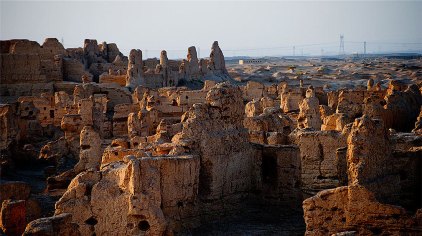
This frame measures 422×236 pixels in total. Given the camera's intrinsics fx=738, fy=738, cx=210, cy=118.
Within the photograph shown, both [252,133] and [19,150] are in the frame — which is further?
[19,150]

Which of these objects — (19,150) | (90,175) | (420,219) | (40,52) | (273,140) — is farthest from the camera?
(40,52)

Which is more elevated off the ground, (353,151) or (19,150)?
(353,151)

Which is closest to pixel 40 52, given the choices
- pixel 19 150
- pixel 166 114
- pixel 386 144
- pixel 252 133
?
pixel 166 114

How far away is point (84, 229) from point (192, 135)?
3.30 metres

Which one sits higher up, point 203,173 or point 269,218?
point 203,173

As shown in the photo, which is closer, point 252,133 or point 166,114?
point 252,133

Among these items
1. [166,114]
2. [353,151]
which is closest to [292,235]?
[353,151]

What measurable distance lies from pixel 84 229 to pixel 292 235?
4.08 meters

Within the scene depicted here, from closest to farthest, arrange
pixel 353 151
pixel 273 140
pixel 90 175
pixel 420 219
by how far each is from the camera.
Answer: pixel 420 219 < pixel 353 151 < pixel 90 175 < pixel 273 140

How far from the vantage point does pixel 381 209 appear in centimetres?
1197

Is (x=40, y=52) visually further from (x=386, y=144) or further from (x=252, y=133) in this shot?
(x=386, y=144)

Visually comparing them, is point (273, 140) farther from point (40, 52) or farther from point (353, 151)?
point (40, 52)

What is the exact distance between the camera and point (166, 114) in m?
32.2

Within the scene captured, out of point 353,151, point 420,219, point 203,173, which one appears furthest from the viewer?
point 203,173
